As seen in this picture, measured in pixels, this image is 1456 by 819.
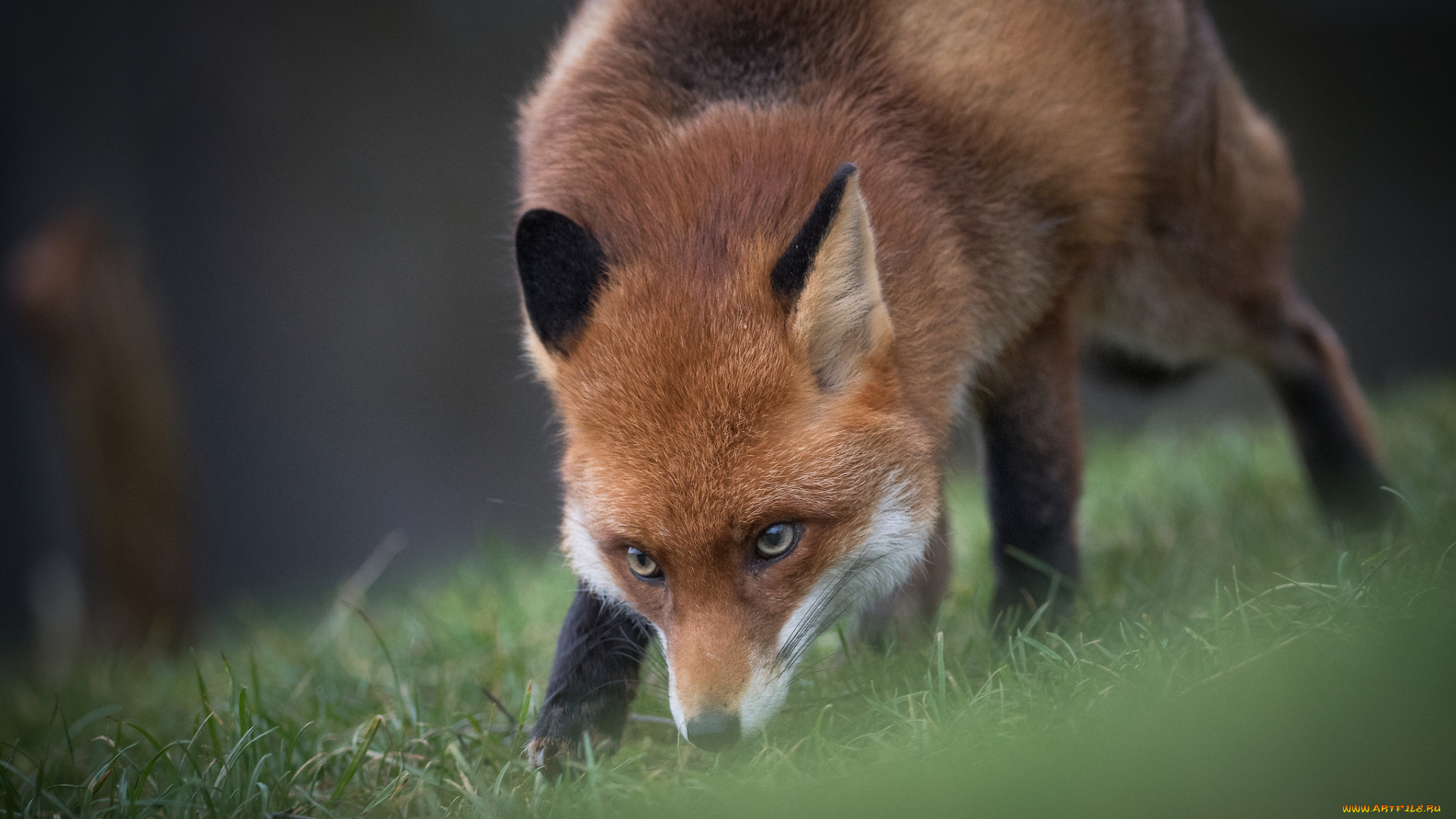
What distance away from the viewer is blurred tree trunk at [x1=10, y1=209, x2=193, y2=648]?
605 cm

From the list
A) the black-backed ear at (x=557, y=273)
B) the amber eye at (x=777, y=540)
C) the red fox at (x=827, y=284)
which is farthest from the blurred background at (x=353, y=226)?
the amber eye at (x=777, y=540)

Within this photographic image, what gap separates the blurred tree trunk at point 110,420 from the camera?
6055 millimetres

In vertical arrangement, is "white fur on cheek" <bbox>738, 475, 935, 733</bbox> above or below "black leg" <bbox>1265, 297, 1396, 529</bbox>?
above

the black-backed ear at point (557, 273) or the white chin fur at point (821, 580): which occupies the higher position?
the black-backed ear at point (557, 273)

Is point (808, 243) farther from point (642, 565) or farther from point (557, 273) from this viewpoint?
point (642, 565)

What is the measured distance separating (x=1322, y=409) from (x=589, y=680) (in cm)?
314

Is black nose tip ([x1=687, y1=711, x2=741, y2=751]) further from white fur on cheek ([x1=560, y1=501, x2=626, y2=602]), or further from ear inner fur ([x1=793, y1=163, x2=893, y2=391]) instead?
ear inner fur ([x1=793, y1=163, x2=893, y2=391])

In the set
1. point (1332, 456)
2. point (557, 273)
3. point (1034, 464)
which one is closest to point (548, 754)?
point (557, 273)

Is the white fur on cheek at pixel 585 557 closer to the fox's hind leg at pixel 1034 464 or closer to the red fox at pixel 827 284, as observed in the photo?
the red fox at pixel 827 284

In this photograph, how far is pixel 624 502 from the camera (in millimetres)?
2238

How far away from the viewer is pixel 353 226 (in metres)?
11.0

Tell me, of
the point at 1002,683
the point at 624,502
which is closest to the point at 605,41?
the point at 624,502

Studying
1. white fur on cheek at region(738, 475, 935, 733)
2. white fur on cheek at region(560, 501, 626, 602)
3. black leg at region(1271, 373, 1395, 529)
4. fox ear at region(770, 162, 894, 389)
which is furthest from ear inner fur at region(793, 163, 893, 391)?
black leg at region(1271, 373, 1395, 529)

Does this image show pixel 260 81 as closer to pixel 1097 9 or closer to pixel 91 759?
pixel 91 759
